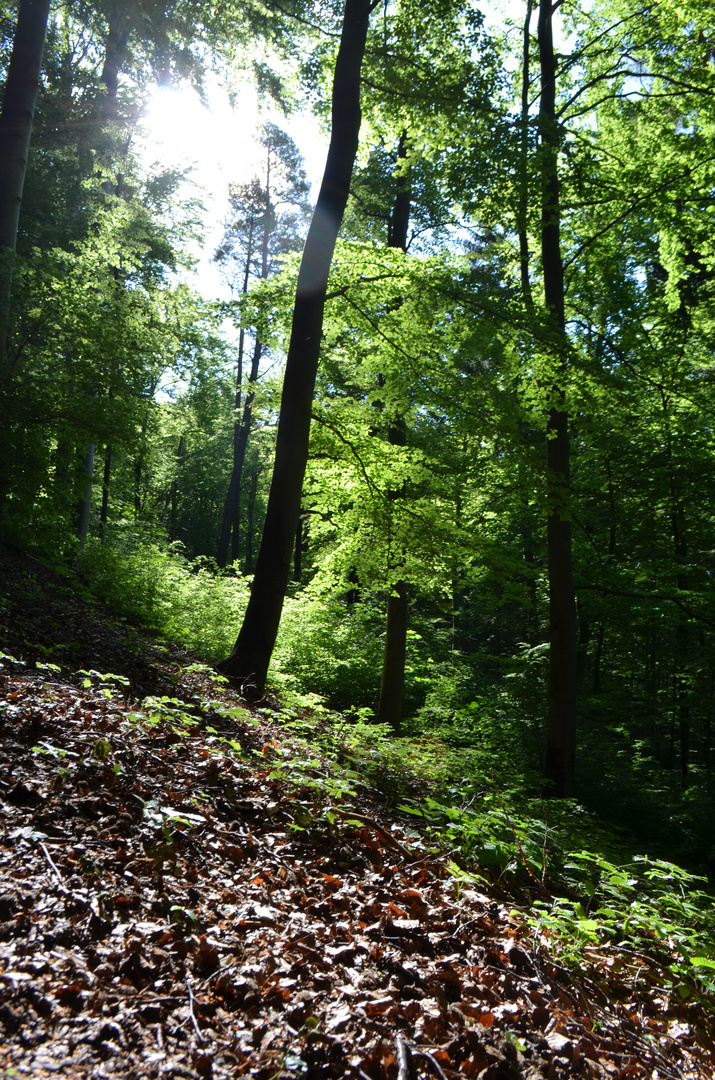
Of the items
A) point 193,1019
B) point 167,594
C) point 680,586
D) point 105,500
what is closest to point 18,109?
point 167,594

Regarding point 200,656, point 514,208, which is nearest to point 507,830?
point 200,656

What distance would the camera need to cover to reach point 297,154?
25.6 meters

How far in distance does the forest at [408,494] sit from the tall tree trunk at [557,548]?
59 millimetres

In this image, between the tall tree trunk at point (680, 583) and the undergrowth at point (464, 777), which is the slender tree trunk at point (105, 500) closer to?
the undergrowth at point (464, 777)

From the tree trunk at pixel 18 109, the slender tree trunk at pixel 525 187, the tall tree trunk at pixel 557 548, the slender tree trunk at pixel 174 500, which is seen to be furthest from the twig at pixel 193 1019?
the slender tree trunk at pixel 174 500

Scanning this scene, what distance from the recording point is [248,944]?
101 inches

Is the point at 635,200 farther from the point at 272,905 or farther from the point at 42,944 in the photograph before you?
the point at 42,944

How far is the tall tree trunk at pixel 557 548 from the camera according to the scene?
28.6 feet

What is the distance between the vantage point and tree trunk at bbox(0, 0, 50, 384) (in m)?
8.69

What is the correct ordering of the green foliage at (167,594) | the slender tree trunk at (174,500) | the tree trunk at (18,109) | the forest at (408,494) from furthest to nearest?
the slender tree trunk at (174,500), the green foliage at (167,594), the tree trunk at (18,109), the forest at (408,494)

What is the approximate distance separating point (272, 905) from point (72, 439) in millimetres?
6347

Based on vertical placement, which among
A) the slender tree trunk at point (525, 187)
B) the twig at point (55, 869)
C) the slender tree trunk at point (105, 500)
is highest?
the slender tree trunk at point (525, 187)

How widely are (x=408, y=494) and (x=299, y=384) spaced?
4.43m

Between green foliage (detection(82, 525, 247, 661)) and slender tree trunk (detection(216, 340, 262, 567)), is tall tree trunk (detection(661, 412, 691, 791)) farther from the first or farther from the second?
slender tree trunk (detection(216, 340, 262, 567))
